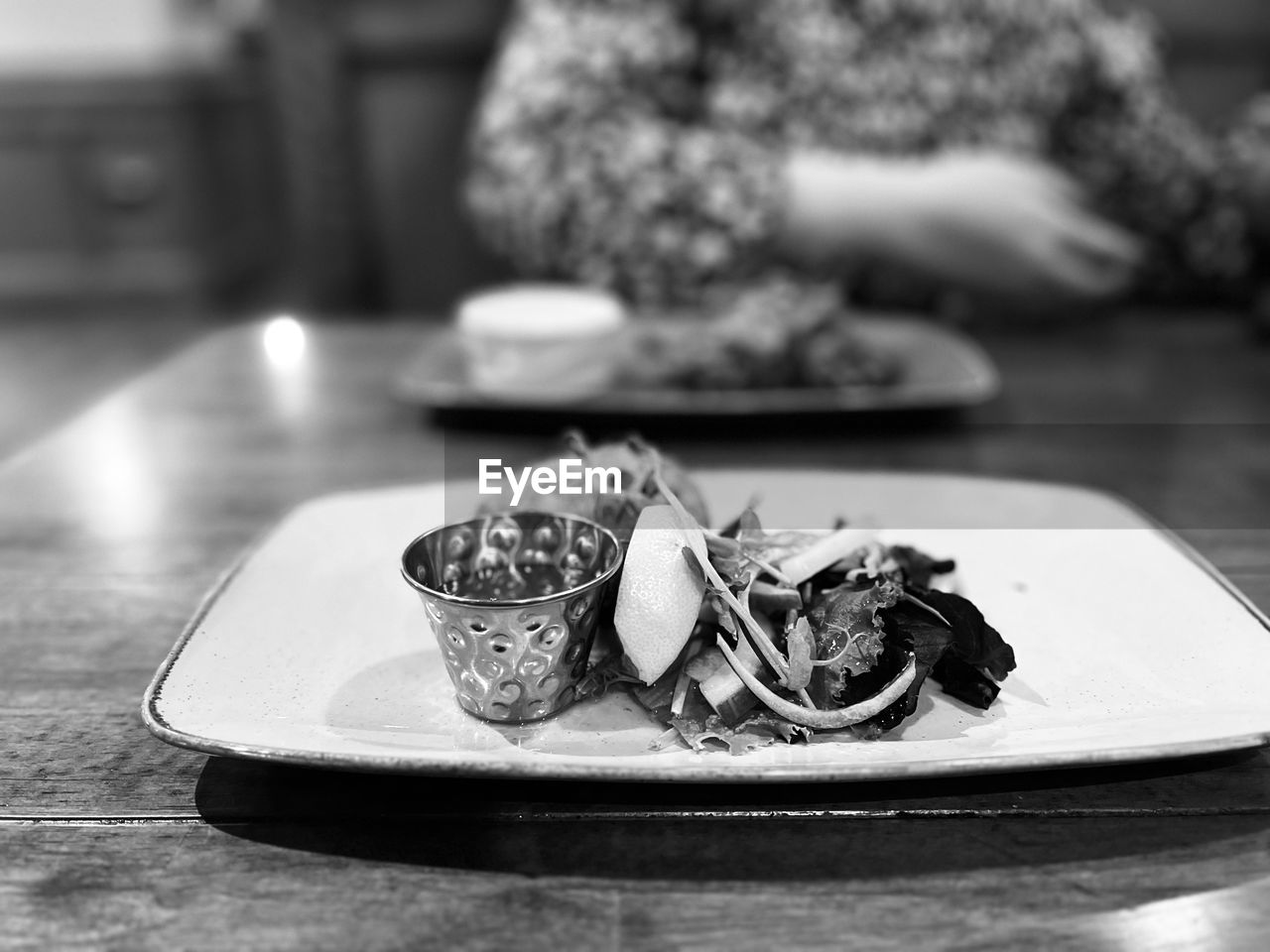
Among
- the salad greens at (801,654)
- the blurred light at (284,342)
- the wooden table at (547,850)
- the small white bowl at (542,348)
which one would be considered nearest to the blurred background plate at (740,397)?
the small white bowl at (542,348)

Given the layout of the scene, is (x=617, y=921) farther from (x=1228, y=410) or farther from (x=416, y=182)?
(x=416, y=182)

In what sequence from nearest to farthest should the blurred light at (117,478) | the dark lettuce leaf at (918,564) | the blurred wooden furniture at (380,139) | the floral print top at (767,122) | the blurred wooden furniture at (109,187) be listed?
the dark lettuce leaf at (918,564) < the blurred light at (117,478) < the floral print top at (767,122) < the blurred wooden furniture at (380,139) < the blurred wooden furniture at (109,187)

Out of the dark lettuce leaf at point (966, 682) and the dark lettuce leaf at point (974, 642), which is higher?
the dark lettuce leaf at point (974, 642)

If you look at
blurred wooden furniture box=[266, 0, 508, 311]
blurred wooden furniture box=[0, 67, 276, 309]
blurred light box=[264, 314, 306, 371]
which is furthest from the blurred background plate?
blurred wooden furniture box=[0, 67, 276, 309]

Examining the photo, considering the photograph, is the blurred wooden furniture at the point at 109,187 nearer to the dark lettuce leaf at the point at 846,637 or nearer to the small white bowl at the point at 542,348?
the small white bowl at the point at 542,348

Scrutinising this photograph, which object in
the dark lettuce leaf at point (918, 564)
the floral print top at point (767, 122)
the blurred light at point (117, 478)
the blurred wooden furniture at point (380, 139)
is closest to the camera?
the dark lettuce leaf at point (918, 564)

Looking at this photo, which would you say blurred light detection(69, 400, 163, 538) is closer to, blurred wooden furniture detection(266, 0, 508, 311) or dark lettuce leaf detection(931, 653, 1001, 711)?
dark lettuce leaf detection(931, 653, 1001, 711)

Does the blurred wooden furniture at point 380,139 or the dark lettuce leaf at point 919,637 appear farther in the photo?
the blurred wooden furniture at point 380,139

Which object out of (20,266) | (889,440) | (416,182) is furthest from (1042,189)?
(20,266)
